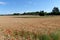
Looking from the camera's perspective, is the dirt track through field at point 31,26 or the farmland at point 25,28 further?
the dirt track through field at point 31,26

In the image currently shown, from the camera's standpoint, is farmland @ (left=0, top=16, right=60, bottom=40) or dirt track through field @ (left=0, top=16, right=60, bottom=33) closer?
farmland @ (left=0, top=16, right=60, bottom=40)

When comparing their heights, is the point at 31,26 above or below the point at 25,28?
below

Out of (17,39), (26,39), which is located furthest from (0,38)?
(26,39)

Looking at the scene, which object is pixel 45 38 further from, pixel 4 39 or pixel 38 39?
pixel 4 39

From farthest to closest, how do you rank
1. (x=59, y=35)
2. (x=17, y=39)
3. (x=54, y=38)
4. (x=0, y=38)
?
(x=59, y=35) → (x=54, y=38) → (x=17, y=39) → (x=0, y=38)

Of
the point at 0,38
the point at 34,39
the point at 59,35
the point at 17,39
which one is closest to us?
the point at 0,38

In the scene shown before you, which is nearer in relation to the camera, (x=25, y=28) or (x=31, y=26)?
(x=25, y=28)

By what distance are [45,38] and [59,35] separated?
1387 mm

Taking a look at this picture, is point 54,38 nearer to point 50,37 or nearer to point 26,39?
point 50,37

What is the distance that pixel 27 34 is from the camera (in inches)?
383

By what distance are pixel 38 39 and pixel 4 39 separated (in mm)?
Answer: 2404

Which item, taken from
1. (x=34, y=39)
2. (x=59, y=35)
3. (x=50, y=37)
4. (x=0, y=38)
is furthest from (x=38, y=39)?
(x=0, y=38)

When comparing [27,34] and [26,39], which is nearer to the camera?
[26,39]

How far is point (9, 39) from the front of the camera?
7293 mm
